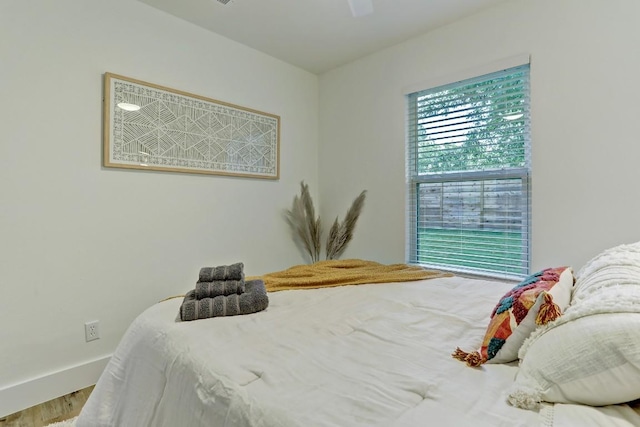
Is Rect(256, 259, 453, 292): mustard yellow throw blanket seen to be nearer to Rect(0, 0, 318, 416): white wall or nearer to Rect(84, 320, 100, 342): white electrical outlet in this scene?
Rect(0, 0, 318, 416): white wall

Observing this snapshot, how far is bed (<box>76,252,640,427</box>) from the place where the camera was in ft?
2.28

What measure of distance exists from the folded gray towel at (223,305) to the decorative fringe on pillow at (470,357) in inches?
31.6

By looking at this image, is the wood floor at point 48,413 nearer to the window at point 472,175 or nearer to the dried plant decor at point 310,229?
the dried plant decor at point 310,229

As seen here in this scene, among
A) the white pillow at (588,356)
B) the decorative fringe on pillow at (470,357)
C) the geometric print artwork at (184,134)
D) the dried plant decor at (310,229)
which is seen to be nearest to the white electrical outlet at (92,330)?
the geometric print artwork at (184,134)

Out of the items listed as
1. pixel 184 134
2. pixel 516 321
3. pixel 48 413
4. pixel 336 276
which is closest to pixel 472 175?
pixel 336 276

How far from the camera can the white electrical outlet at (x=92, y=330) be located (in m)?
2.03

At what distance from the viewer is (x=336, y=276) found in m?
1.95

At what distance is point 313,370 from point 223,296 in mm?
693

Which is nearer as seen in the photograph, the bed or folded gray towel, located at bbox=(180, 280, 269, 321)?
the bed

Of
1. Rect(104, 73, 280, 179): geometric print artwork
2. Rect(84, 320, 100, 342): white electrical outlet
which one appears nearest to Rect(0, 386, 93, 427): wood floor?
Rect(84, 320, 100, 342): white electrical outlet

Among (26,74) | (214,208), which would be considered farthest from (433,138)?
(26,74)

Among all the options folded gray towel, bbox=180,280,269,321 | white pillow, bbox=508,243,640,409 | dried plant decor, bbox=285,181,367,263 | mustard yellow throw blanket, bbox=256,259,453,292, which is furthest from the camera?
dried plant decor, bbox=285,181,367,263

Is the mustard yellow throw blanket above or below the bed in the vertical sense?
above

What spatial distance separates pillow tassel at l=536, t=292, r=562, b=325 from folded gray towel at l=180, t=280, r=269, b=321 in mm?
1014
